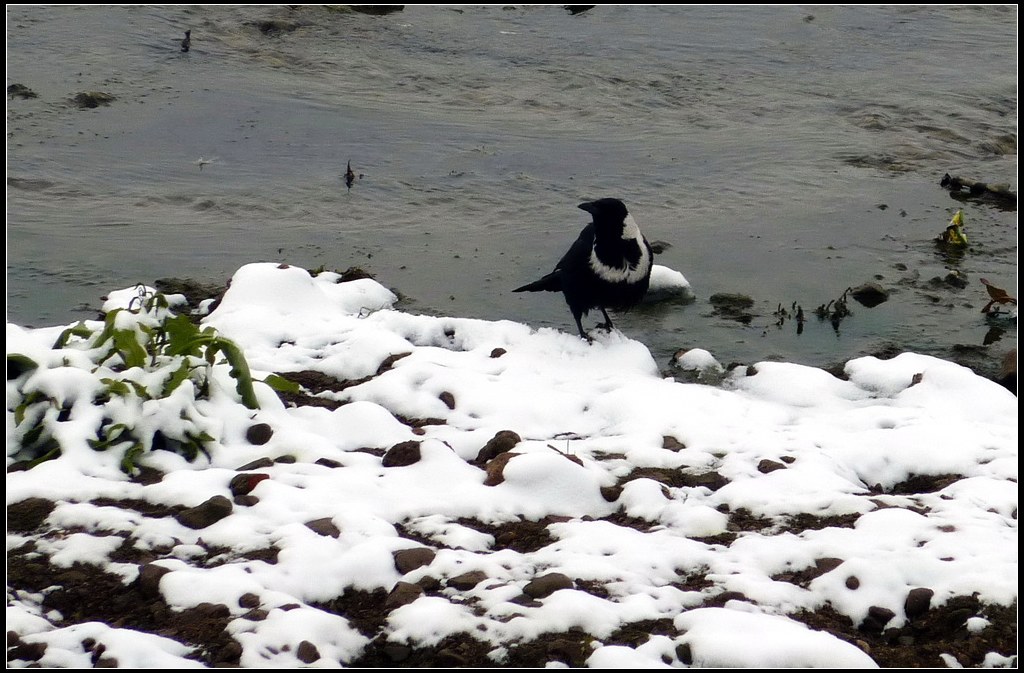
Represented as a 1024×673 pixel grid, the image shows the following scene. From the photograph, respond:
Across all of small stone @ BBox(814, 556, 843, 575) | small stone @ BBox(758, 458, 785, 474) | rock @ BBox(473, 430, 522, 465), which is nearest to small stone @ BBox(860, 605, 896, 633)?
small stone @ BBox(814, 556, 843, 575)

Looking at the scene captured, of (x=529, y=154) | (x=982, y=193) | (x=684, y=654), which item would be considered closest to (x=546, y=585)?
(x=684, y=654)

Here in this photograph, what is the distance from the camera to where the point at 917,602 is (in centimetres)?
316

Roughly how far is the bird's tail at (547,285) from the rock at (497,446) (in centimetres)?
218

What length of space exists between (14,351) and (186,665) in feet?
6.59

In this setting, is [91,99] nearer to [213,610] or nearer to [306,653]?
[213,610]

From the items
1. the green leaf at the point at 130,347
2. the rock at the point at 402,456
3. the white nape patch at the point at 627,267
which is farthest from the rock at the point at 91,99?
the rock at the point at 402,456

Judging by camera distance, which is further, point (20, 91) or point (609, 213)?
point (20, 91)

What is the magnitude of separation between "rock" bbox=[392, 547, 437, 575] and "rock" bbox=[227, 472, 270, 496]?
0.64 metres

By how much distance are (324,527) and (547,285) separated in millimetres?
3208

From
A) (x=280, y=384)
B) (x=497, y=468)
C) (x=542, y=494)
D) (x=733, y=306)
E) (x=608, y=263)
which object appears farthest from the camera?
(x=733, y=306)

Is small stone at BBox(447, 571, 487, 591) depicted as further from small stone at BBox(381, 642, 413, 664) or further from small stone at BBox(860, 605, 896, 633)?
small stone at BBox(860, 605, 896, 633)

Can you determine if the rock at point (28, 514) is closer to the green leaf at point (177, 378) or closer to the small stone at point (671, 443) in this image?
the green leaf at point (177, 378)

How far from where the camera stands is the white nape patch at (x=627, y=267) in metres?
5.84

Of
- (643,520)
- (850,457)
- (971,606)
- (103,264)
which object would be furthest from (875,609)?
(103,264)
